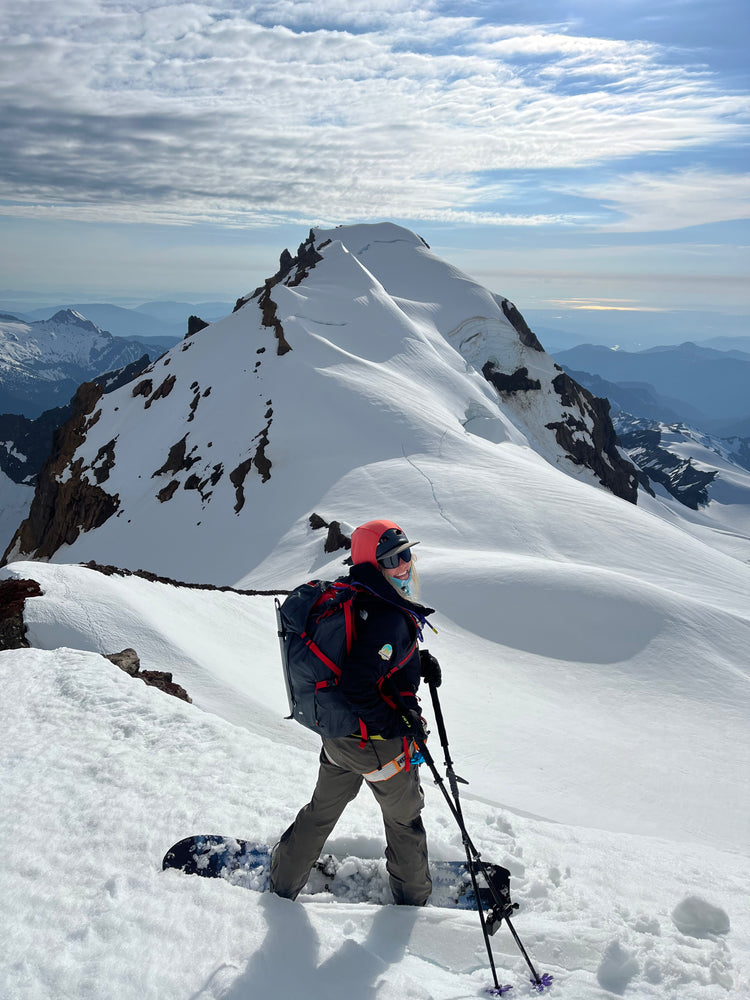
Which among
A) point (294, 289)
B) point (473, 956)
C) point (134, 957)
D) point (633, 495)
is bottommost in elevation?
point (633, 495)

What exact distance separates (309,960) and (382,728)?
145 centimetres

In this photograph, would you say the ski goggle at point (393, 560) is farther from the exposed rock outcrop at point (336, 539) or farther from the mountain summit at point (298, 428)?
the mountain summit at point (298, 428)

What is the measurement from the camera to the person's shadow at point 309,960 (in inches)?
143

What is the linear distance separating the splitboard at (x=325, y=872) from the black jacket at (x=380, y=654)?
63.8 inches

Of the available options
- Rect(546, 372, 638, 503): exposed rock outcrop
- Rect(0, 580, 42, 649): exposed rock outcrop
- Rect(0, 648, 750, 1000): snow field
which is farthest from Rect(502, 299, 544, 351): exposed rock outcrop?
Rect(0, 648, 750, 1000): snow field

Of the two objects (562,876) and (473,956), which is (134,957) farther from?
(562,876)

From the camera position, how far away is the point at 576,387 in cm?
7812

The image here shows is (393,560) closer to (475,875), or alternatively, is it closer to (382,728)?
(382,728)

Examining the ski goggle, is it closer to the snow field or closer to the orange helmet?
the orange helmet

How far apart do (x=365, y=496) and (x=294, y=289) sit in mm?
32800

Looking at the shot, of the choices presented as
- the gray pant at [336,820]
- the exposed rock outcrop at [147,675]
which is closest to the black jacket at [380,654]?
the gray pant at [336,820]

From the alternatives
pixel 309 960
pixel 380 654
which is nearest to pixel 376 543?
pixel 380 654

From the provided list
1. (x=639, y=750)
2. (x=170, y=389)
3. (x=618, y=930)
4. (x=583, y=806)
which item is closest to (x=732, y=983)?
(x=618, y=930)

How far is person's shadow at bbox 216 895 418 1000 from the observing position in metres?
3.63
